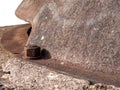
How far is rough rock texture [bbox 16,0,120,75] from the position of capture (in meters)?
3.16

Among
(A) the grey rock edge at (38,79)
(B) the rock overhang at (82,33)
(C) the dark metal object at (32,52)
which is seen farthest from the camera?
(C) the dark metal object at (32,52)

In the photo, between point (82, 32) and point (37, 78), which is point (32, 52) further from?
point (82, 32)

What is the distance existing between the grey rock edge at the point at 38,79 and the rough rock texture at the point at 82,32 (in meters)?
0.24

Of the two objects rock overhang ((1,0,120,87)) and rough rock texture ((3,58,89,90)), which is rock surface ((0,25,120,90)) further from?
rock overhang ((1,0,120,87))

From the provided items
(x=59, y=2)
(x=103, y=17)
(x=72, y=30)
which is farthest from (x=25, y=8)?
(x=103, y=17)

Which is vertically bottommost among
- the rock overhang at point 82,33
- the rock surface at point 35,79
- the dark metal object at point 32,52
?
the rock surface at point 35,79

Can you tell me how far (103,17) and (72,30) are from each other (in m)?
0.35

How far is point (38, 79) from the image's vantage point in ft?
10.6

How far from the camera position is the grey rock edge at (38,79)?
3.02 metres

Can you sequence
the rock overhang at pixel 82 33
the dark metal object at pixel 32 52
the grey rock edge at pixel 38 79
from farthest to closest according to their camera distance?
the dark metal object at pixel 32 52, the rock overhang at pixel 82 33, the grey rock edge at pixel 38 79

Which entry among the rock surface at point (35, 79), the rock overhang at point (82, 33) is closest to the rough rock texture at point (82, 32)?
the rock overhang at point (82, 33)

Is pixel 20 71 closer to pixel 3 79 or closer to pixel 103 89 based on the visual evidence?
pixel 3 79

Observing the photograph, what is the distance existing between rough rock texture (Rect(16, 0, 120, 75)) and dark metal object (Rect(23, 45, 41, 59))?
0.12 meters

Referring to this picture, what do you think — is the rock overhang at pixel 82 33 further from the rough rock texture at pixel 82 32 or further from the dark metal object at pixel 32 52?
the dark metal object at pixel 32 52
